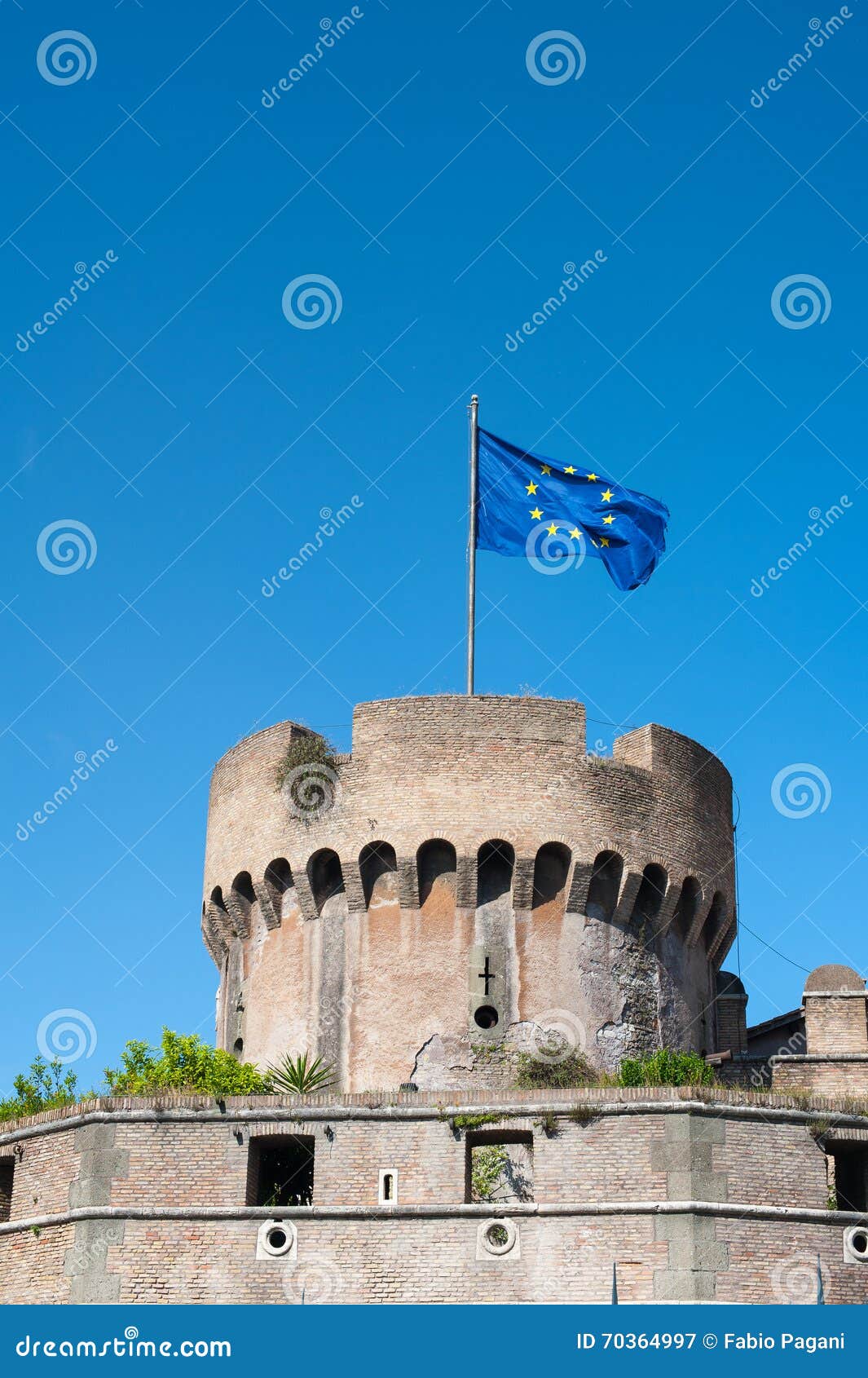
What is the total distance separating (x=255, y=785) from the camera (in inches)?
1361

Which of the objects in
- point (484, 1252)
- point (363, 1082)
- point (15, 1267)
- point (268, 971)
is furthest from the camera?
point (268, 971)

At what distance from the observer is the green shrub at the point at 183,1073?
1172 inches

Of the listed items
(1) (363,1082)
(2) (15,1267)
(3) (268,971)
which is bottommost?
(2) (15,1267)

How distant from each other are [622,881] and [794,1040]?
18.9 feet

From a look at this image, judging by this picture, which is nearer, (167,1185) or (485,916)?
(167,1185)

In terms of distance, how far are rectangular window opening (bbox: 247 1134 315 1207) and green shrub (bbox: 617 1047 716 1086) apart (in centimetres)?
491

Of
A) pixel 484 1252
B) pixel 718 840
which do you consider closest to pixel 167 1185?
pixel 484 1252

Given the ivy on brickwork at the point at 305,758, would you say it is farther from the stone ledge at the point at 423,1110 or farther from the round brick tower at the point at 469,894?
the stone ledge at the point at 423,1110

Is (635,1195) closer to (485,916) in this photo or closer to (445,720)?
(485,916)

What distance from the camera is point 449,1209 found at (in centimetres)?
2769

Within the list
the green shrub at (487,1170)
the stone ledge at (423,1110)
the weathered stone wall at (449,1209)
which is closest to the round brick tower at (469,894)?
the green shrub at (487,1170)

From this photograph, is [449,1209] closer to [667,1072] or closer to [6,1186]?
[667,1072]

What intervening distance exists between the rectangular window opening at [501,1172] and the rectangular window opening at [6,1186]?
24.1 feet

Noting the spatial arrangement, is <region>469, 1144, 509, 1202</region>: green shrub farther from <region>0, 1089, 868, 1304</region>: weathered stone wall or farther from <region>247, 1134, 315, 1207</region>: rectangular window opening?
<region>247, 1134, 315, 1207</region>: rectangular window opening
